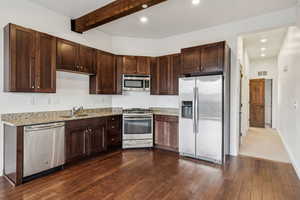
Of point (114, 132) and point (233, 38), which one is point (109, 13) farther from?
point (233, 38)

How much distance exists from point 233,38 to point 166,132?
109 inches

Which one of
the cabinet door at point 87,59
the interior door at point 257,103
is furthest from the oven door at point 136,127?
the interior door at point 257,103

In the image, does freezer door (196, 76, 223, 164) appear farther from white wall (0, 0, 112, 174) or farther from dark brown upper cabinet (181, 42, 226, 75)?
white wall (0, 0, 112, 174)

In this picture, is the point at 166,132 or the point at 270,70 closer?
the point at 166,132

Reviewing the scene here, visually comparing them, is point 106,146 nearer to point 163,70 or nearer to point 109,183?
point 109,183

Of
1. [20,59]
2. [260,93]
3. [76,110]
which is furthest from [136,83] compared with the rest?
[260,93]

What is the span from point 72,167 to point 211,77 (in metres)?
3.28

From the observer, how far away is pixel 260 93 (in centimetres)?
793

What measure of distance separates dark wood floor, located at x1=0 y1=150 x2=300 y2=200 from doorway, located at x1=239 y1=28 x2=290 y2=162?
5.75 ft

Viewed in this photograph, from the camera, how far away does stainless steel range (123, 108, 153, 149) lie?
438 cm

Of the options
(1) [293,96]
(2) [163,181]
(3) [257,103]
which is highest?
(1) [293,96]

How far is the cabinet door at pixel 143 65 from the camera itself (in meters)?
4.73

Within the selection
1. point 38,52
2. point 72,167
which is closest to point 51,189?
point 72,167

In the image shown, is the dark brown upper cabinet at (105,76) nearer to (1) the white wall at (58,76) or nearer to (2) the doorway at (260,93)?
(1) the white wall at (58,76)
